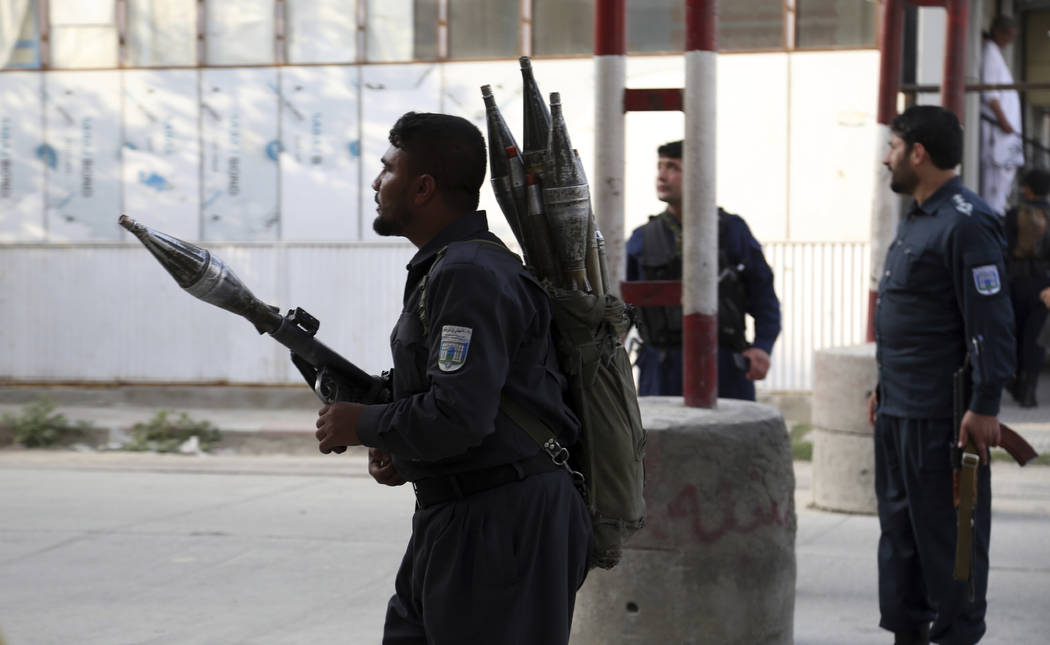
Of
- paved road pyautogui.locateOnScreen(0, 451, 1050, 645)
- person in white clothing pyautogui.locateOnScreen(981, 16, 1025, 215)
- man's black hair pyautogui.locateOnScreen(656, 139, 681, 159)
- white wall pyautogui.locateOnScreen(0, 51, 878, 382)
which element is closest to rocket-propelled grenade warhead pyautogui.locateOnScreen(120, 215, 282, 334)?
paved road pyautogui.locateOnScreen(0, 451, 1050, 645)

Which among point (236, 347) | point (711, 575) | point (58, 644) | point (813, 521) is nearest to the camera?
point (711, 575)

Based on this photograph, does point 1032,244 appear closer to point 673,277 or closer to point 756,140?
point 756,140

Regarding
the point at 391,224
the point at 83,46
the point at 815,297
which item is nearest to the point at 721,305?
the point at 391,224

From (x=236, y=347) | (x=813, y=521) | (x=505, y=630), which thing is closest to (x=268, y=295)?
(x=236, y=347)

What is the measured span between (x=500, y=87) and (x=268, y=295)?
9.03ft

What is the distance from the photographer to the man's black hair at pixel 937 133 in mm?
4723

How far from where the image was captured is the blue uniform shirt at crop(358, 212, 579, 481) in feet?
8.95

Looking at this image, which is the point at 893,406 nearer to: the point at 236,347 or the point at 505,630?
the point at 505,630

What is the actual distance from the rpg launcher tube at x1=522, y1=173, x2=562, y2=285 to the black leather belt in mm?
398

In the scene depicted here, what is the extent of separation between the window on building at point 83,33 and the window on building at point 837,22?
20.4 feet

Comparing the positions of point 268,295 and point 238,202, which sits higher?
point 238,202

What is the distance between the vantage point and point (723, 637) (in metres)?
4.43

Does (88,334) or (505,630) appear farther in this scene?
(88,334)

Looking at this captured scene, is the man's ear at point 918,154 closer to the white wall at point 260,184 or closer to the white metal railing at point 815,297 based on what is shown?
the white metal railing at point 815,297
